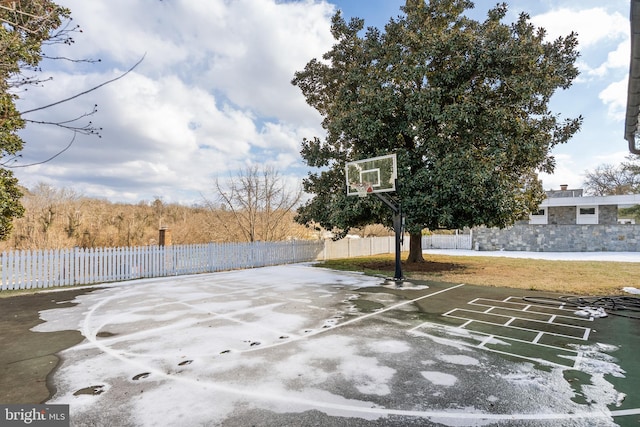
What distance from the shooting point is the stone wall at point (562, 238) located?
64.3 ft

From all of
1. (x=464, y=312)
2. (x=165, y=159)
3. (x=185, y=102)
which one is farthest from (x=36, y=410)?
(x=165, y=159)

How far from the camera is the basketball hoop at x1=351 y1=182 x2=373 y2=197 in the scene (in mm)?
10534

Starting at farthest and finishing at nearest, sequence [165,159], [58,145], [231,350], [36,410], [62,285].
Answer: [165,159] < [62,285] < [231,350] < [36,410] < [58,145]

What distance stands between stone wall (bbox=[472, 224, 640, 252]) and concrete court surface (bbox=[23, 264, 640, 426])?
56.7ft

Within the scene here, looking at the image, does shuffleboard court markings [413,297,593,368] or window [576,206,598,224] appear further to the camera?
window [576,206,598,224]

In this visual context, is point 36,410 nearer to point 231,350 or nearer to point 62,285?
point 231,350

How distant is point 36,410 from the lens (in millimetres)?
2846

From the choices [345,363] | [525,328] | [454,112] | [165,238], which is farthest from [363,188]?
[165,238]

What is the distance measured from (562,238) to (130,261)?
82.0 feet

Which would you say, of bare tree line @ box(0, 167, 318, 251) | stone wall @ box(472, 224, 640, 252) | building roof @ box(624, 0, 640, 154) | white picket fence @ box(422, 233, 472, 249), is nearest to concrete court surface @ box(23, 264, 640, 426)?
building roof @ box(624, 0, 640, 154)

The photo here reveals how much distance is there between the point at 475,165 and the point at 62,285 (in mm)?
13817

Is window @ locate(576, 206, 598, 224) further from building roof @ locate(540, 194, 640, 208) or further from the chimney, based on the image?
the chimney

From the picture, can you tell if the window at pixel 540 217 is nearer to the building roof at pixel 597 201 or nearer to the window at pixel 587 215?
the building roof at pixel 597 201

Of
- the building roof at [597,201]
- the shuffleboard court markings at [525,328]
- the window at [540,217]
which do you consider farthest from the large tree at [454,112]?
the window at [540,217]
